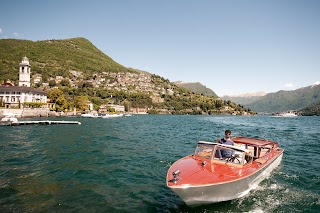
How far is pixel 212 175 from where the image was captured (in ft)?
33.6

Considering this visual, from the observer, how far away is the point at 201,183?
9.42m

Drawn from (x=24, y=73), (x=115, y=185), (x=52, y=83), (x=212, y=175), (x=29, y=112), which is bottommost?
(x=115, y=185)

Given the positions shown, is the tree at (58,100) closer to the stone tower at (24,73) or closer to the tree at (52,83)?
the stone tower at (24,73)

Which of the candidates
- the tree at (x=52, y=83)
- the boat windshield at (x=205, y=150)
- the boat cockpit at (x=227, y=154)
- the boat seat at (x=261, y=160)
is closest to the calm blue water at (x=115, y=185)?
the boat seat at (x=261, y=160)

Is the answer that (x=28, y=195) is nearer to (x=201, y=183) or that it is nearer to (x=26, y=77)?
(x=201, y=183)

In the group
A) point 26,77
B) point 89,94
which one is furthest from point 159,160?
point 89,94

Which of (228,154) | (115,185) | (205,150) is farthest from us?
(115,185)

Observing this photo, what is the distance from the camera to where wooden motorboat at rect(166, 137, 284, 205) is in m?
9.47

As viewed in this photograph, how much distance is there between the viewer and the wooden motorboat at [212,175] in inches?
373

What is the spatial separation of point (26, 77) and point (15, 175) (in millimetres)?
114481

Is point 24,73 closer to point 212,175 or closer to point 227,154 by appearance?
point 227,154

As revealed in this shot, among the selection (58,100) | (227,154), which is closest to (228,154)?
(227,154)

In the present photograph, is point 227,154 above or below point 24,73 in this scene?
below

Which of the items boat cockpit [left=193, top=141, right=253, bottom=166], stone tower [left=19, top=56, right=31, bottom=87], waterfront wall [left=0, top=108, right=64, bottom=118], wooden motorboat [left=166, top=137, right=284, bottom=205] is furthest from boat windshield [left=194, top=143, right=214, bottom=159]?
stone tower [left=19, top=56, right=31, bottom=87]
